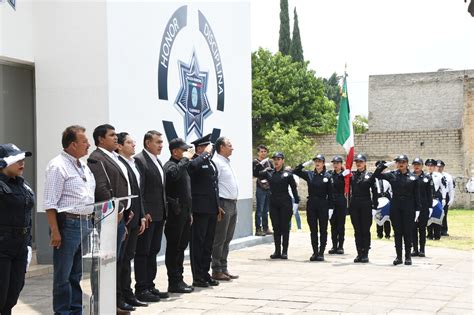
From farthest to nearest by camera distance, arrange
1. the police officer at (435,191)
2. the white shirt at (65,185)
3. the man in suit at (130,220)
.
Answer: the police officer at (435,191)
the man in suit at (130,220)
the white shirt at (65,185)

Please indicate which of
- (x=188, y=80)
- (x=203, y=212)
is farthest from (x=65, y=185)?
(x=188, y=80)

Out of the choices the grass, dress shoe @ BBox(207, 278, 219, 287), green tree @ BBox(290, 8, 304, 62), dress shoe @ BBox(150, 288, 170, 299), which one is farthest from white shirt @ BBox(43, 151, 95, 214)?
green tree @ BBox(290, 8, 304, 62)

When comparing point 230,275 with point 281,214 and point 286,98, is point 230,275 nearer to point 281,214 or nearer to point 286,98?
point 281,214

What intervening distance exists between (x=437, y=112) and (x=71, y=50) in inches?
1270

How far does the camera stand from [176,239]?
8.30 meters

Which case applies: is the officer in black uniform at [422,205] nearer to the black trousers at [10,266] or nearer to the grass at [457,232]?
the grass at [457,232]

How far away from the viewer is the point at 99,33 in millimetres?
9891

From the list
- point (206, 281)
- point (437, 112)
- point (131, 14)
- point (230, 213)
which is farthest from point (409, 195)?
point (437, 112)

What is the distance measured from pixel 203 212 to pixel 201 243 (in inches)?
15.3

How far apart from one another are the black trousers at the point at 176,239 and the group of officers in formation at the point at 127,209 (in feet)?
0.04

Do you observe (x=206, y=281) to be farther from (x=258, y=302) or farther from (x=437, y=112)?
(x=437, y=112)

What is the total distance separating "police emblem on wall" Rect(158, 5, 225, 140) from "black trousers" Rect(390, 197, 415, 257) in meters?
3.44

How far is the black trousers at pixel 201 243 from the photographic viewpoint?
8859mm

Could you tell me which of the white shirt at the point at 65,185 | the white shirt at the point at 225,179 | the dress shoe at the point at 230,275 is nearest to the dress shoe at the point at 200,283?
the dress shoe at the point at 230,275
